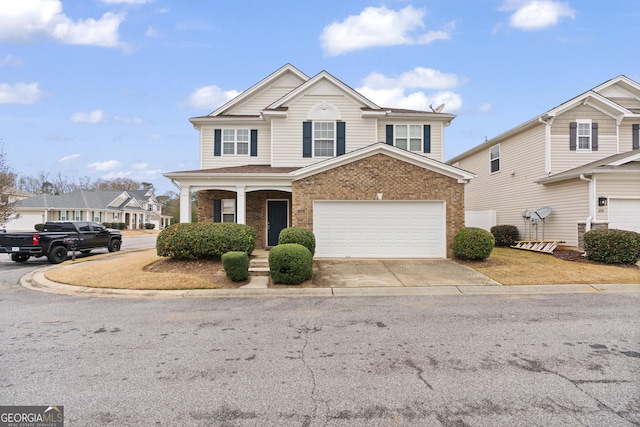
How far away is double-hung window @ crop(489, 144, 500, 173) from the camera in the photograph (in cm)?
2094

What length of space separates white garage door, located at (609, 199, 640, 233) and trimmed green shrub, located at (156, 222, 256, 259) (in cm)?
1438

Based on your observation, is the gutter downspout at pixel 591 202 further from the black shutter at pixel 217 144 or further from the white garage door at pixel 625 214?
the black shutter at pixel 217 144

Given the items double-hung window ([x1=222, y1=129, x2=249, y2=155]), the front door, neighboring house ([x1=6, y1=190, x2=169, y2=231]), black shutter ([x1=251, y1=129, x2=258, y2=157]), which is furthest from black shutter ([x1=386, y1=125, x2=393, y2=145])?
neighboring house ([x1=6, y1=190, x2=169, y2=231])

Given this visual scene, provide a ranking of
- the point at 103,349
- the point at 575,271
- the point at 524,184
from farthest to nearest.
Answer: the point at 524,184
the point at 575,271
the point at 103,349

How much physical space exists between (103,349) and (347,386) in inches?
143

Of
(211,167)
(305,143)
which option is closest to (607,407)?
(305,143)

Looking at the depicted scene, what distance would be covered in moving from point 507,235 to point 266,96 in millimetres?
14174

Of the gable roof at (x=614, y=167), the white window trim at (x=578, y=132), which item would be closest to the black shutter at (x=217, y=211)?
the gable roof at (x=614, y=167)

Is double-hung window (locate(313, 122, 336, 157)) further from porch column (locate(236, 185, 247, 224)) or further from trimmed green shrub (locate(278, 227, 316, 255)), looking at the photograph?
trimmed green shrub (locate(278, 227, 316, 255))

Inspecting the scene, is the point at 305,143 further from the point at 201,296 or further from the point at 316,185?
the point at 201,296

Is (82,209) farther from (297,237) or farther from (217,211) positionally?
A: (297,237)

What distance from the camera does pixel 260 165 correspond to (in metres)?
16.8

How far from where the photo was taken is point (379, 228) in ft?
44.6

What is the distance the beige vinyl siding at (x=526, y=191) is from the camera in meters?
15.6
